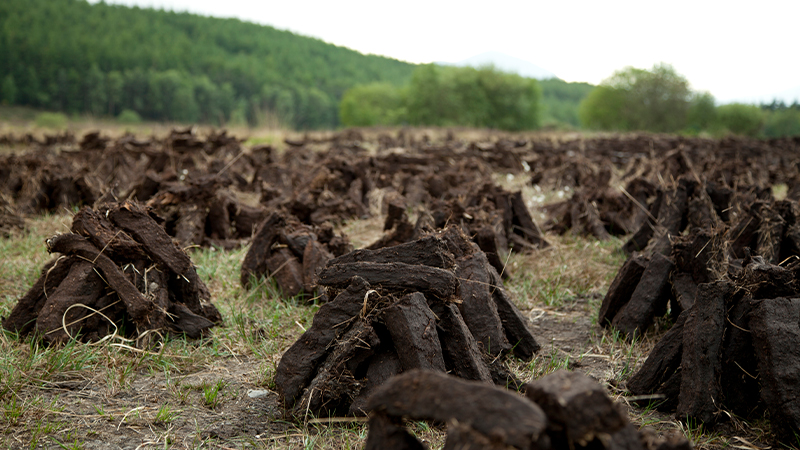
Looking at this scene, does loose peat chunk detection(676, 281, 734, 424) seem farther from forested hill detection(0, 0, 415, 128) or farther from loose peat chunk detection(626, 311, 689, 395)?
forested hill detection(0, 0, 415, 128)

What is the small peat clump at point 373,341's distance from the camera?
6.75 ft

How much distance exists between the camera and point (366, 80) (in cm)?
9919

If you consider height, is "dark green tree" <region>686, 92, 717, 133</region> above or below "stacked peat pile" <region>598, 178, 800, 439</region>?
above

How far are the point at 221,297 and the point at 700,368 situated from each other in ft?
9.71

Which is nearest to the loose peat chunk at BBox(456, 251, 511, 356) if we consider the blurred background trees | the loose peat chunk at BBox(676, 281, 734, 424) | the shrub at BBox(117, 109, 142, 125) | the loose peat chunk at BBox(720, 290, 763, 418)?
the loose peat chunk at BBox(676, 281, 734, 424)

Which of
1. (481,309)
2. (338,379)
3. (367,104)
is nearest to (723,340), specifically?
(481,309)

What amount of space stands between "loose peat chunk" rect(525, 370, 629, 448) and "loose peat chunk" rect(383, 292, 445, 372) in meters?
0.97

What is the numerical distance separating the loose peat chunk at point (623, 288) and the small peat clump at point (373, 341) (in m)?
1.13

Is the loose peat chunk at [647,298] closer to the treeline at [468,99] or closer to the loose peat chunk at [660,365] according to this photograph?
the loose peat chunk at [660,365]

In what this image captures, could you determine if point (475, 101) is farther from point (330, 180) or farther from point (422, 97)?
point (330, 180)

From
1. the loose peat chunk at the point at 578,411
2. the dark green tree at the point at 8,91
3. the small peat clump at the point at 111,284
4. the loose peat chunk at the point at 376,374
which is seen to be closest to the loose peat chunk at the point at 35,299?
the small peat clump at the point at 111,284

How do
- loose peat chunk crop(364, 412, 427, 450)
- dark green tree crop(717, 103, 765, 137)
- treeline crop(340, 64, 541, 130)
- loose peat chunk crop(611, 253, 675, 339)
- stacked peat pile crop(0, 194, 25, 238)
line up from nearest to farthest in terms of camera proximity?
loose peat chunk crop(364, 412, 427, 450) < loose peat chunk crop(611, 253, 675, 339) < stacked peat pile crop(0, 194, 25, 238) < dark green tree crop(717, 103, 765, 137) < treeline crop(340, 64, 541, 130)

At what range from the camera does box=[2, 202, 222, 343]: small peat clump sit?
107 inches

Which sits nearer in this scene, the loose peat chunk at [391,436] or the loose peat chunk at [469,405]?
the loose peat chunk at [469,405]
